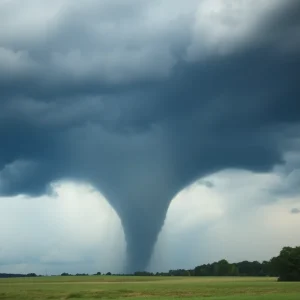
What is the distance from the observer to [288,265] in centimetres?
12531

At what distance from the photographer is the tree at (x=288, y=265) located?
124 m

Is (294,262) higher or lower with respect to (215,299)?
higher

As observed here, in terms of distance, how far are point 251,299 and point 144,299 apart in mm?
12874

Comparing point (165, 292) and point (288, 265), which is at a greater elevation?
point (288, 265)

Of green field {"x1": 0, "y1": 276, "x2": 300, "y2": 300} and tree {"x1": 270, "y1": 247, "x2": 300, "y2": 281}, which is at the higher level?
tree {"x1": 270, "y1": 247, "x2": 300, "y2": 281}

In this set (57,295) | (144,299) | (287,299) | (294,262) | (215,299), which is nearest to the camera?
(287,299)

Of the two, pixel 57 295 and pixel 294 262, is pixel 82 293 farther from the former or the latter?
pixel 294 262

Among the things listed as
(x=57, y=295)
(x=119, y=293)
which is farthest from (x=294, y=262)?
(x=57, y=295)

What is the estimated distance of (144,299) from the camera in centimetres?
5853

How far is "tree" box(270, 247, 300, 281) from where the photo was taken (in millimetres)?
124500

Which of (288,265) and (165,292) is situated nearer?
(165,292)

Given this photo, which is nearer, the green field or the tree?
the green field

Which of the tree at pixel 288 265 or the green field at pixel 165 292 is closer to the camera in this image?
the green field at pixel 165 292

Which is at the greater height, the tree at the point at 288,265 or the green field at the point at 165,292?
the tree at the point at 288,265
